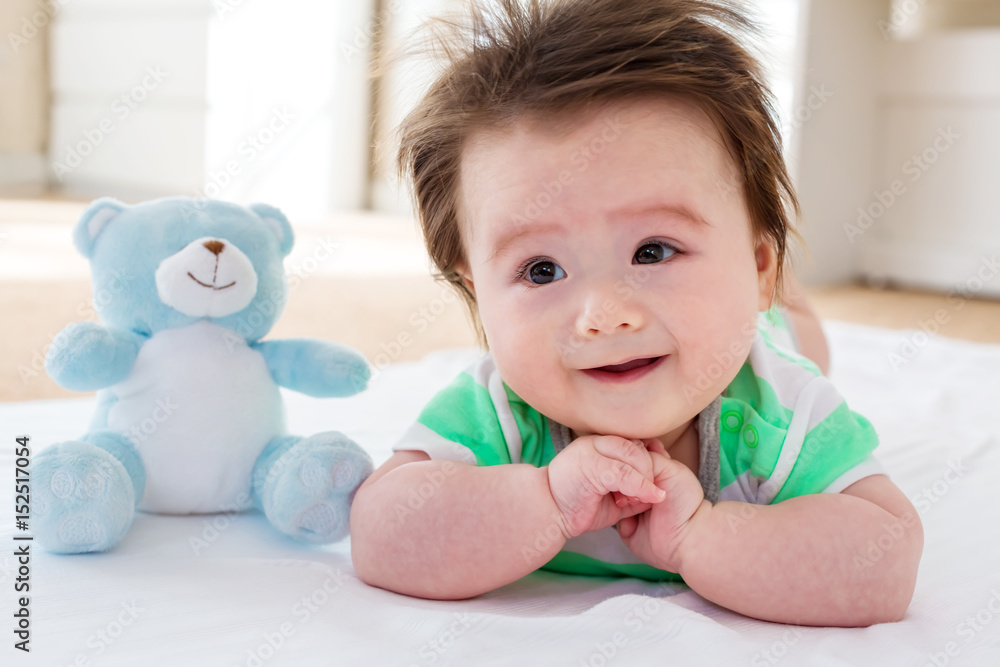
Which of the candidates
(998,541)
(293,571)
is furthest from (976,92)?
(293,571)

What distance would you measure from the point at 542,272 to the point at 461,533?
188 mm

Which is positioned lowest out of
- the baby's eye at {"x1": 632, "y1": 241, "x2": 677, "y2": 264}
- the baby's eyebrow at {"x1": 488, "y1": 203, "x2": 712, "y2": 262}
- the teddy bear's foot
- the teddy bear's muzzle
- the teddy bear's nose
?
the teddy bear's foot

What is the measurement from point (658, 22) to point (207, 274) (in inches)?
15.3

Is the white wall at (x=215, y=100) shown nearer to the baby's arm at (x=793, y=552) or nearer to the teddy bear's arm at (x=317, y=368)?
the teddy bear's arm at (x=317, y=368)

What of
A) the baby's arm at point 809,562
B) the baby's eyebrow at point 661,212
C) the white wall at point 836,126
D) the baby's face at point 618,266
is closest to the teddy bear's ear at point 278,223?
the baby's face at point 618,266

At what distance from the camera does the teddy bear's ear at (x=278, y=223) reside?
79 cm

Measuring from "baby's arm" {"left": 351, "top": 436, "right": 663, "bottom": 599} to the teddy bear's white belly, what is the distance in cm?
16

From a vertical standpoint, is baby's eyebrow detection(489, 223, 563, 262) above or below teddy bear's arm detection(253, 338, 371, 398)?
above

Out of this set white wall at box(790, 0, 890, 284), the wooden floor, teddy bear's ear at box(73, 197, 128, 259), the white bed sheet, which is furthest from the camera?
white wall at box(790, 0, 890, 284)

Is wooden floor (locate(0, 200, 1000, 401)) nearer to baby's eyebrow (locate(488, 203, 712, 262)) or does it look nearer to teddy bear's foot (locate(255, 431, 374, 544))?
teddy bear's foot (locate(255, 431, 374, 544))

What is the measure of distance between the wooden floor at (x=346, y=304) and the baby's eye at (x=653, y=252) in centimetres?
78

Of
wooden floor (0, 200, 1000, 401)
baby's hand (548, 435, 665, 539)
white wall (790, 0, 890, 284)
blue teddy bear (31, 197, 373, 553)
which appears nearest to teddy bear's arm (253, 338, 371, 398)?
blue teddy bear (31, 197, 373, 553)

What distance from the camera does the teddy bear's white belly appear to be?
72 centimetres

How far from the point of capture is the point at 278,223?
80cm
